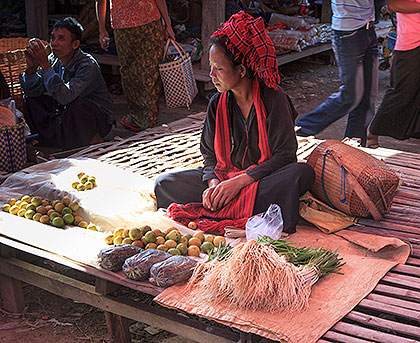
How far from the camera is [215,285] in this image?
234cm

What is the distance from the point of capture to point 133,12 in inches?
195

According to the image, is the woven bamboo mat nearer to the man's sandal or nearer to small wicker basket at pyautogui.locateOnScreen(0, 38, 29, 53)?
the man's sandal

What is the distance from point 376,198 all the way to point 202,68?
4.25m

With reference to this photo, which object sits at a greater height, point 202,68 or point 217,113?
point 217,113

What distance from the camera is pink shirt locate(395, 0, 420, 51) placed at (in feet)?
13.8

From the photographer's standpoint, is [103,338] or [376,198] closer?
[103,338]

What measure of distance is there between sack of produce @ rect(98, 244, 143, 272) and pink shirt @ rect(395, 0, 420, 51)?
9.10ft

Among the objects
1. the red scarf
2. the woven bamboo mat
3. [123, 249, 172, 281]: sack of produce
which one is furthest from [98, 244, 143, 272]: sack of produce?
the woven bamboo mat

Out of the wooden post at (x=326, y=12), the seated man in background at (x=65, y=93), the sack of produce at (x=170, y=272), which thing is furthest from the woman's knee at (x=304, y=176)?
the wooden post at (x=326, y=12)

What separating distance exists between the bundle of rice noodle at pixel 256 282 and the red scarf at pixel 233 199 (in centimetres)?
63

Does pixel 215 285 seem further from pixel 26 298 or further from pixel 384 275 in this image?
pixel 26 298

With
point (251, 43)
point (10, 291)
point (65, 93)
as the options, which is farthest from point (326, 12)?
point (10, 291)

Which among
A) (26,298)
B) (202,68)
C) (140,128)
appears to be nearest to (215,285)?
(26,298)

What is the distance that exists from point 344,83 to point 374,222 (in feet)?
5.54
